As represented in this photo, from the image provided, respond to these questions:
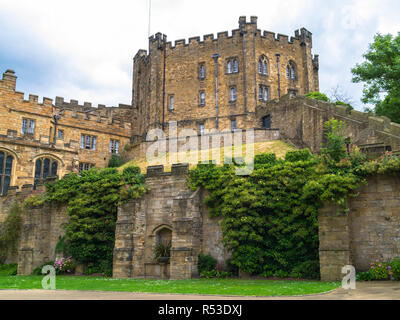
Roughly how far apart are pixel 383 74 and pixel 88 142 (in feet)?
88.0

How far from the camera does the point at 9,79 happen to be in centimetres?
3894

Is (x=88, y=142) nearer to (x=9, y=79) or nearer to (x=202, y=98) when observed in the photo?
(x=9, y=79)

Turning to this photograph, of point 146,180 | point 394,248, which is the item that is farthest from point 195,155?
point 394,248

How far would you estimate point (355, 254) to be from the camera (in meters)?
17.2

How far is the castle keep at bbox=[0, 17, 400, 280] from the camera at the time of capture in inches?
678

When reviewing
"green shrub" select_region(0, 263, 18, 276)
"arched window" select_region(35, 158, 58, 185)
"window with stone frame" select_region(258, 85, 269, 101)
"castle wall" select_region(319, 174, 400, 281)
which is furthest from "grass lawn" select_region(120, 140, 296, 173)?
"window with stone frame" select_region(258, 85, 269, 101)

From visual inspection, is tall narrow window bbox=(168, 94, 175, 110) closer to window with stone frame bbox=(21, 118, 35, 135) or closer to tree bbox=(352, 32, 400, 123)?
window with stone frame bbox=(21, 118, 35, 135)

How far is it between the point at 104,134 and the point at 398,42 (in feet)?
90.0

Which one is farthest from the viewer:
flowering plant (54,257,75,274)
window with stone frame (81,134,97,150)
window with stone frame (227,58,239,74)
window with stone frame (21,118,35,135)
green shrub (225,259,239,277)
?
window with stone frame (227,58,239,74)

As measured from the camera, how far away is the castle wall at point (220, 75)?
143 ft

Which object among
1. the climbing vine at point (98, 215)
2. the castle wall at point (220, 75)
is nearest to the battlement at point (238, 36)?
the castle wall at point (220, 75)

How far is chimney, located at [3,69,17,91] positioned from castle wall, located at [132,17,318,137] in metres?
13.7
